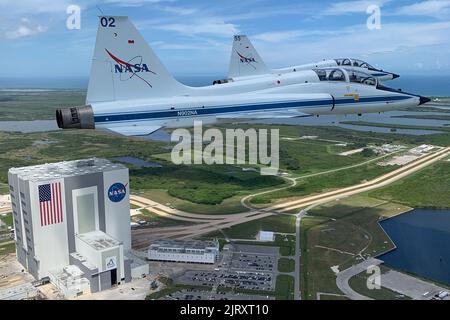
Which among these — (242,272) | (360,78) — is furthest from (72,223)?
(360,78)

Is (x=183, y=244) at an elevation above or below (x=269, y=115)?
below

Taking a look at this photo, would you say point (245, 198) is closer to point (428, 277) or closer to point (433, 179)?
point (428, 277)

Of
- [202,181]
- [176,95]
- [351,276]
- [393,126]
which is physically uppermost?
[176,95]

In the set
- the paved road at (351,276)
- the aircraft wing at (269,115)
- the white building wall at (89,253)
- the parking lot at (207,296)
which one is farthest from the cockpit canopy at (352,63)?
the white building wall at (89,253)

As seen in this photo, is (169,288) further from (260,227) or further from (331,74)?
(331,74)

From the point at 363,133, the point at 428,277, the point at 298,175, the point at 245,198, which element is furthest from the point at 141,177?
the point at 363,133

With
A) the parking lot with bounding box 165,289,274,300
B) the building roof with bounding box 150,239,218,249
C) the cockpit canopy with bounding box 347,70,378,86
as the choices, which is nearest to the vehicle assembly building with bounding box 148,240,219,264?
the building roof with bounding box 150,239,218,249
